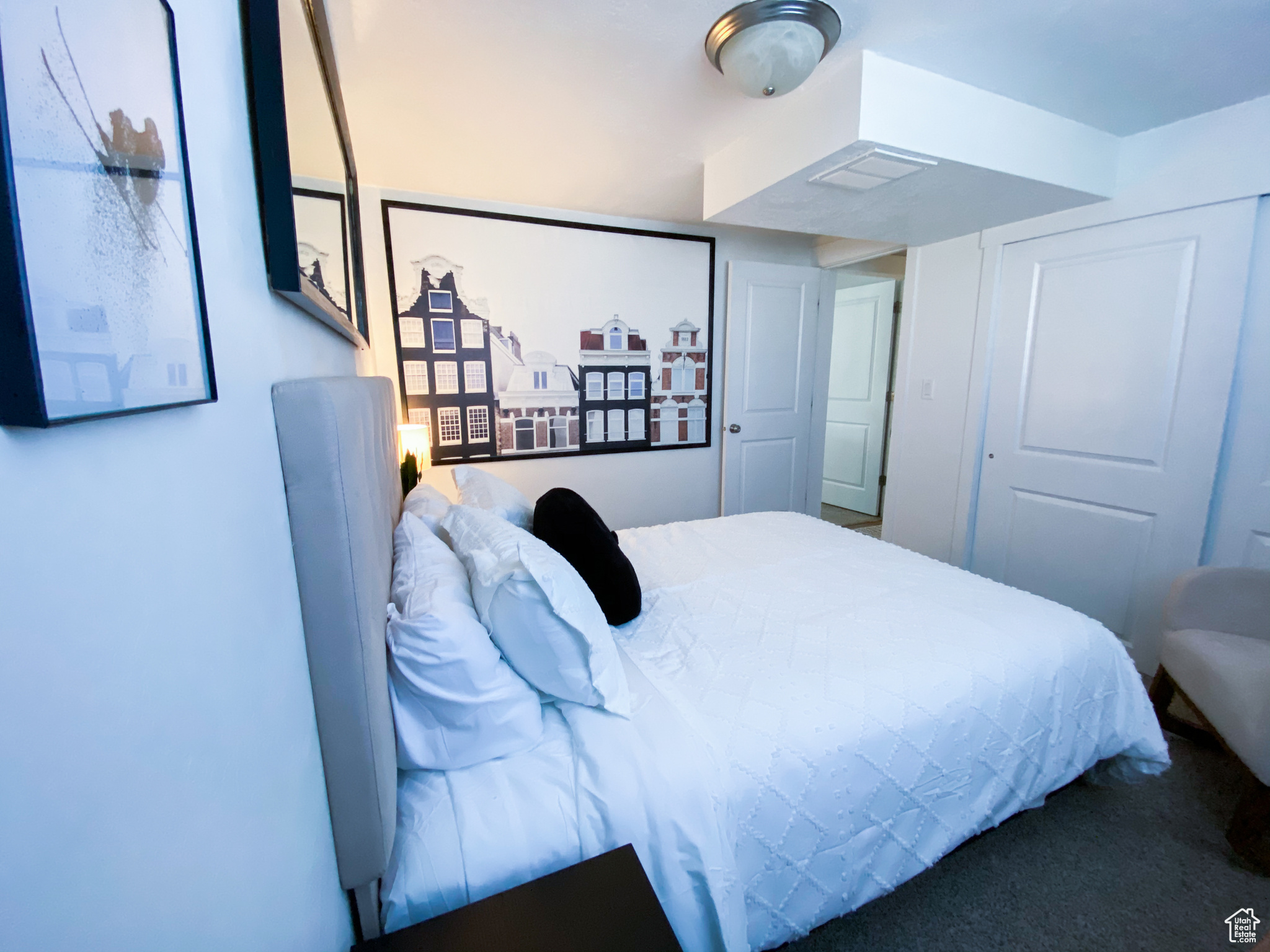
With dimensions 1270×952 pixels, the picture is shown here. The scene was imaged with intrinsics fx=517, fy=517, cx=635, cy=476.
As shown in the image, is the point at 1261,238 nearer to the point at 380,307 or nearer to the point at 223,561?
the point at 223,561

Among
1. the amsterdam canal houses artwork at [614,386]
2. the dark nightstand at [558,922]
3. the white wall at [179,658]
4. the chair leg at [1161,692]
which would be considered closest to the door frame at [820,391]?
the amsterdam canal houses artwork at [614,386]

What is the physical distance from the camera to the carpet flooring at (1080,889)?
1282mm

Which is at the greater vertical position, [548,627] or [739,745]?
[548,627]

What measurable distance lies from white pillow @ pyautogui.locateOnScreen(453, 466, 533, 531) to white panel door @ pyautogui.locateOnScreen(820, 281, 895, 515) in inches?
137

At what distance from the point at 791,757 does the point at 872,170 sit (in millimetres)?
1991

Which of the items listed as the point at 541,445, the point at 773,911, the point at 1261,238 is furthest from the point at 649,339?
the point at 773,911

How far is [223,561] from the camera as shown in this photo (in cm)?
48

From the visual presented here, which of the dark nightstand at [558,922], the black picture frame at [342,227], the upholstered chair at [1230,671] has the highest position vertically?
the black picture frame at [342,227]

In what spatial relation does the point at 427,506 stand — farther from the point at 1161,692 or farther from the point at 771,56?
the point at 1161,692

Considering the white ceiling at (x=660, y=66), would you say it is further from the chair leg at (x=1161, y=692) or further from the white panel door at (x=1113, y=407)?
the chair leg at (x=1161, y=692)

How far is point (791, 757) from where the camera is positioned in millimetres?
1086

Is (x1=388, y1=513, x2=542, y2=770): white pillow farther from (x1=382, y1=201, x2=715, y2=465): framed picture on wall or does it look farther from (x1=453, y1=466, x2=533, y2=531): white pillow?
(x1=382, y1=201, x2=715, y2=465): framed picture on wall

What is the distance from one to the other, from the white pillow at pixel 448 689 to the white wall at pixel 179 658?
0.25 m

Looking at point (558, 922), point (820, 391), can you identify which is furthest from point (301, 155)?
point (820, 391)
